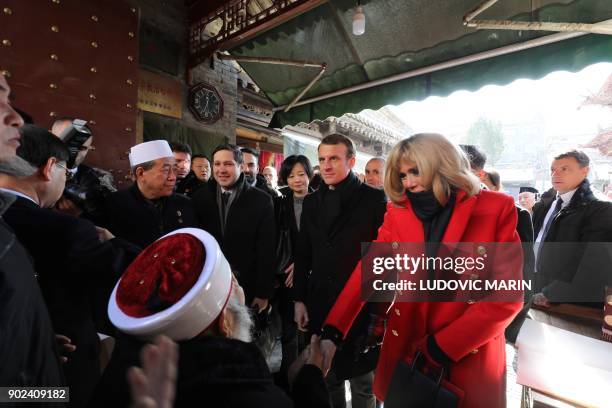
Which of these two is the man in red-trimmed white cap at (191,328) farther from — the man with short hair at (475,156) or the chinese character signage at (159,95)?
the chinese character signage at (159,95)

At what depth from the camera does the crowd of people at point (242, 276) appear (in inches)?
33.3

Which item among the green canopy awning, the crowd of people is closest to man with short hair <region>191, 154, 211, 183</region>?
the green canopy awning

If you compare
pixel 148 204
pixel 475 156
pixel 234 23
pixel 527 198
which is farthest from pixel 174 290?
pixel 527 198

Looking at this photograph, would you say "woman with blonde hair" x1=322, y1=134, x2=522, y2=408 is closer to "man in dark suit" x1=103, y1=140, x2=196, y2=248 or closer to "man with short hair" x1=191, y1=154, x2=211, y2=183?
"man in dark suit" x1=103, y1=140, x2=196, y2=248

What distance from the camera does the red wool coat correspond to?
122 cm

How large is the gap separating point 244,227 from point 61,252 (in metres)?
A: 1.49

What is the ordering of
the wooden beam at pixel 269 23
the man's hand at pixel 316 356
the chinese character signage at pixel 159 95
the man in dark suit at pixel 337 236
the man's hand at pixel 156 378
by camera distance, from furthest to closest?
the chinese character signage at pixel 159 95 → the wooden beam at pixel 269 23 → the man in dark suit at pixel 337 236 → the man's hand at pixel 316 356 → the man's hand at pixel 156 378

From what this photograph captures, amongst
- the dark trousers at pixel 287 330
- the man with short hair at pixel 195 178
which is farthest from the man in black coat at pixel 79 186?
the dark trousers at pixel 287 330

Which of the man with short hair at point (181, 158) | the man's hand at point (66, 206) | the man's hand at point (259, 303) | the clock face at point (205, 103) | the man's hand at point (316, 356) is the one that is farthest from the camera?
the clock face at point (205, 103)

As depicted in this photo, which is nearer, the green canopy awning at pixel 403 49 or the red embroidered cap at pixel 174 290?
the red embroidered cap at pixel 174 290

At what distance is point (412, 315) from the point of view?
1.42 m

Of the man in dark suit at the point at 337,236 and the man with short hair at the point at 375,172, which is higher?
the man with short hair at the point at 375,172

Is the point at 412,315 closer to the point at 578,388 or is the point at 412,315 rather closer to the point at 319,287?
the point at 578,388

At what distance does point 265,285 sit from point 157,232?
958 millimetres
